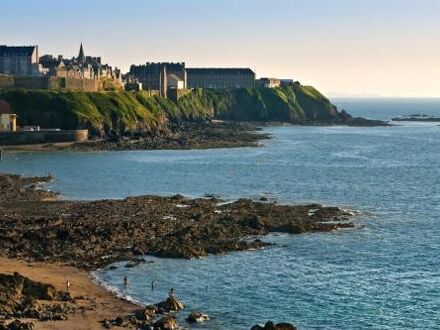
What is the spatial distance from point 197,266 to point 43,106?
10383cm

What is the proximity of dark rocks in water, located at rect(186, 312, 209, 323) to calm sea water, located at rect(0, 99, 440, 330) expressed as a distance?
1.71ft

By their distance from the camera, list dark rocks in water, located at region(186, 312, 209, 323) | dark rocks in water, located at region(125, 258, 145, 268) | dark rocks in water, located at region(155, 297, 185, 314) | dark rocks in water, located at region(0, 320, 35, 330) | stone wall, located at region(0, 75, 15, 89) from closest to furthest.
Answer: dark rocks in water, located at region(0, 320, 35, 330), dark rocks in water, located at region(186, 312, 209, 323), dark rocks in water, located at region(155, 297, 185, 314), dark rocks in water, located at region(125, 258, 145, 268), stone wall, located at region(0, 75, 15, 89)

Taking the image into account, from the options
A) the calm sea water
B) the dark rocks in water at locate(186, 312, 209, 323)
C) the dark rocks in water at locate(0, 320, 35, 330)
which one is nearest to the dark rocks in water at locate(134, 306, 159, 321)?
the dark rocks in water at locate(186, 312, 209, 323)

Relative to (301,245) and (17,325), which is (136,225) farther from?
(17,325)

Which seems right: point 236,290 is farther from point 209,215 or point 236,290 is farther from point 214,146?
point 214,146

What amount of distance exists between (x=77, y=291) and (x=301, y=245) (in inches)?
795

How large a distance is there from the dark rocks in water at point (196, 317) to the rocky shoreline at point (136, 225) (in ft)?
33.6

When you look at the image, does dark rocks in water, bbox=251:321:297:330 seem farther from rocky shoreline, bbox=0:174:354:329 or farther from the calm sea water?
rocky shoreline, bbox=0:174:354:329

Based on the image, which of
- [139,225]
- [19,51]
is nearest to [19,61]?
[19,51]

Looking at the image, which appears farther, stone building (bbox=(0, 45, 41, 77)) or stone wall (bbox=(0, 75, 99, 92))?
stone building (bbox=(0, 45, 41, 77))

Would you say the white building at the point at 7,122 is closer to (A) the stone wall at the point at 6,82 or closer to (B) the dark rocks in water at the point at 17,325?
(A) the stone wall at the point at 6,82

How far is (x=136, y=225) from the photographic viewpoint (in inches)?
2399

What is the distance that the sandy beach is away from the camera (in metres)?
37.1

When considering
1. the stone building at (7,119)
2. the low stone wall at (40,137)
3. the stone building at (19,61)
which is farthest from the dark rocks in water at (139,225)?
the stone building at (19,61)
